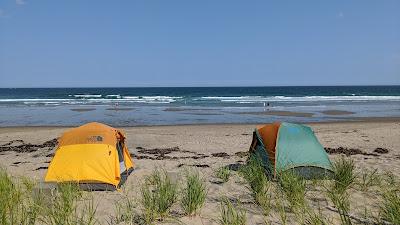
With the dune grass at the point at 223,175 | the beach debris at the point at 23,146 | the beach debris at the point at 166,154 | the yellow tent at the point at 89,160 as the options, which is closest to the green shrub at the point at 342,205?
the dune grass at the point at 223,175

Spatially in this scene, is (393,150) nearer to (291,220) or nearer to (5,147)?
(291,220)

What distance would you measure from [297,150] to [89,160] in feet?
13.5

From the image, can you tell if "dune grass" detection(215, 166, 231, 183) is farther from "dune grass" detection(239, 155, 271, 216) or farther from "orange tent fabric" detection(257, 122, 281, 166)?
"dune grass" detection(239, 155, 271, 216)

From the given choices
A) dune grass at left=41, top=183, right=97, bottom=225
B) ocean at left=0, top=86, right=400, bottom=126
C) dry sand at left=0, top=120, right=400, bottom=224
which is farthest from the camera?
ocean at left=0, top=86, right=400, bottom=126

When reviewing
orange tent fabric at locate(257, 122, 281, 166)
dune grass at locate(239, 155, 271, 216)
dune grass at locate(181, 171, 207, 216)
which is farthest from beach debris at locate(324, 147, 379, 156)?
dune grass at locate(181, 171, 207, 216)

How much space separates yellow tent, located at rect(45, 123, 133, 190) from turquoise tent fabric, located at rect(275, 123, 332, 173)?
3200 millimetres

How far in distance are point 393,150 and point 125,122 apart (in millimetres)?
14859

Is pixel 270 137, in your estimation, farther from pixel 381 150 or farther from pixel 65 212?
pixel 381 150

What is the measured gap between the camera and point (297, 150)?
27.3 ft

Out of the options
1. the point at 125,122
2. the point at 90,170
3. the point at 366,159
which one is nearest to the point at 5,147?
the point at 90,170

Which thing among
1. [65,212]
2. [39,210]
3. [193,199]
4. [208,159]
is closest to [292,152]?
[193,199]

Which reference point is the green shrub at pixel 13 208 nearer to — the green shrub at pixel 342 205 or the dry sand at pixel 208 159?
the dry sand at pixel 208 159

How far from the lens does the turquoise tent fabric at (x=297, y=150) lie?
26.5 feet

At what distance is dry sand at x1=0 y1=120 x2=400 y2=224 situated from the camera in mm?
6402
